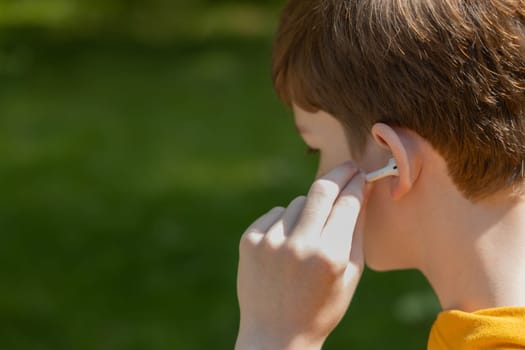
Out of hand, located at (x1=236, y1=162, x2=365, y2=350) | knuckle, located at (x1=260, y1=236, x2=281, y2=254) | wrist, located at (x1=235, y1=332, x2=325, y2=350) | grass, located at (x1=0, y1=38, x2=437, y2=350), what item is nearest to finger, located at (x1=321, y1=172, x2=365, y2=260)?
hand, located at (x1=236, y1=162, x2=365, y2=350)

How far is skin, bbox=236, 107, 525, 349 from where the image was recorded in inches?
85.8

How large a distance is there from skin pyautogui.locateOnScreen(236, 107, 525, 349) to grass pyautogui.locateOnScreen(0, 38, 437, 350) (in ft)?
8.08

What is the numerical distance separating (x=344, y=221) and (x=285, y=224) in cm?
14

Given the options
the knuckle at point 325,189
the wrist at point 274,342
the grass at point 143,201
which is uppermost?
the knuckle at point 325,189

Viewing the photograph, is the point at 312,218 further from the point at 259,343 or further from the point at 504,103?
the point at 504,103

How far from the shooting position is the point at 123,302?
17.1 ft

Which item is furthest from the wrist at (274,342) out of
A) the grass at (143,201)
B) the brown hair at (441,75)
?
the grass at (143,201)

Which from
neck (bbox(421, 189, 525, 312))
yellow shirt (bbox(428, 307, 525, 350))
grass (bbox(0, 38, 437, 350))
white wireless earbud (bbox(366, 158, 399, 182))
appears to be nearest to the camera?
yellow shirt (bbox(428, 307, 525, 350))

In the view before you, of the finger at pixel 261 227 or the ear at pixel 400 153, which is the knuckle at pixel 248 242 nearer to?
the finger at pixel 261 227

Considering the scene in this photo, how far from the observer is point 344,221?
2.27 metres

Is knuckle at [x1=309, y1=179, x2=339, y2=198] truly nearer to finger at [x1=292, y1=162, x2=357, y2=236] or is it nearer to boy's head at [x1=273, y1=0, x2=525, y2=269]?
finger at [x1=292, y1=162, x2=357, y2=236]

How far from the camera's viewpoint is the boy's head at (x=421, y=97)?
7.09ft

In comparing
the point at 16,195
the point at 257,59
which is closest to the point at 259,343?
the point at 16,195

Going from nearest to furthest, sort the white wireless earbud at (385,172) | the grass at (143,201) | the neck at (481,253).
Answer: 1. the neck at (481,253)
2. the white wireless earbud at (385,172)
3. the grass at (143,201)
